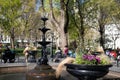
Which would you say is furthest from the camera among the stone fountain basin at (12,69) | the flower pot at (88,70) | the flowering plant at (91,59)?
the stone fountain basin at (12,69)

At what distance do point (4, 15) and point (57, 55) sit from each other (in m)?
24.4

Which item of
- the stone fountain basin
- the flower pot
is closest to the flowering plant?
the flower pot

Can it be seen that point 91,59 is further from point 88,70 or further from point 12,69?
point 12,69

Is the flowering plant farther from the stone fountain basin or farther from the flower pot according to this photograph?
the stone fountain basin

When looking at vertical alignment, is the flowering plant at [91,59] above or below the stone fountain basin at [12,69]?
above

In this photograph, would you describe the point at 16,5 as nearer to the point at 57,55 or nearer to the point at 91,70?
the point at 57,55

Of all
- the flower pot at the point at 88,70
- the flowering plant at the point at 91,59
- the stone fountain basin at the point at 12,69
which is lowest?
A: the stone fountain basin at the point at 12,69

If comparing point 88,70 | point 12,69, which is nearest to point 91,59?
point 88,70

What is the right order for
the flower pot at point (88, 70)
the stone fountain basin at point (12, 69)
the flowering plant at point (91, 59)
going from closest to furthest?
the flower pot at point (88, 70) → the flowering plant at point (91, 59) → the stone fountain basin at point (12, 69)

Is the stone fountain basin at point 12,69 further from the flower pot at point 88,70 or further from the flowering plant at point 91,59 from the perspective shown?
the flower pot at point 88,70

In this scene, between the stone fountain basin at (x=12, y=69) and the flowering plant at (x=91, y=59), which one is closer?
the flowering plant at (x=91, y=59)

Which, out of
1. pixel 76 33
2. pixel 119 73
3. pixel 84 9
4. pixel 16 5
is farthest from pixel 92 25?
pixel 119 73

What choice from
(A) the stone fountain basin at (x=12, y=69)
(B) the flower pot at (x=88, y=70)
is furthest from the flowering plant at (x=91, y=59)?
(A) the stone fountain basin at (x=12, y=69)

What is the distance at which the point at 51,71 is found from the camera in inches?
671
